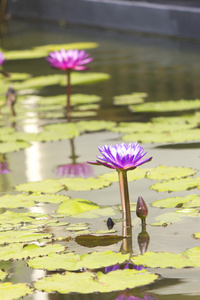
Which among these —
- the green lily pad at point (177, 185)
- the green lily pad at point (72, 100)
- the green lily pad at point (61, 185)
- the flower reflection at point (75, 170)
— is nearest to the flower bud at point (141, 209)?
the green lily pad at point (177, 185)

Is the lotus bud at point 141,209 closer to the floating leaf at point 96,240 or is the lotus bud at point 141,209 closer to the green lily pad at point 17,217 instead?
the floating leaf at point 96,240

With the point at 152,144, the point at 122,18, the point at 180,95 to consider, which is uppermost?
the point at 122,18

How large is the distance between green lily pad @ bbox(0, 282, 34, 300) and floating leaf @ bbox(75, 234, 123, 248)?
1.07 feet

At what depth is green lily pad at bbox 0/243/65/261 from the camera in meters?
1.87

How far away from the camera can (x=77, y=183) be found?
2592 millimetres

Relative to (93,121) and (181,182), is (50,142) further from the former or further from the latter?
(181,182)

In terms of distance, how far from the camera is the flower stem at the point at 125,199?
6.57 ft

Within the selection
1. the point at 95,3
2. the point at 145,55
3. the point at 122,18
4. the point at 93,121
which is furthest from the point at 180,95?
the point at 95,3

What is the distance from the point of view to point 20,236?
2.01 meters

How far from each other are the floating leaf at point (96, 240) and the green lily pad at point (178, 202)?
307mm

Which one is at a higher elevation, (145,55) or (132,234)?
(145,55)

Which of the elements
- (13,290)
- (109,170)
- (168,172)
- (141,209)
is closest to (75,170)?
(109,170)

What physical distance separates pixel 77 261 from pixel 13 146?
58.0 inches

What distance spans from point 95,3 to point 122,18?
0.54 metres
